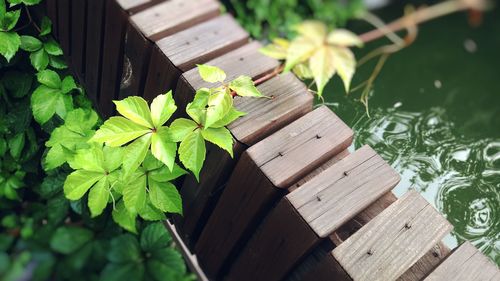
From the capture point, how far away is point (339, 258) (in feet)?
4.21

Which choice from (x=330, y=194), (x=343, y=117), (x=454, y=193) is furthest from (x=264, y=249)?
(x=454, y=193)

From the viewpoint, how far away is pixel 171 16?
1.77 m

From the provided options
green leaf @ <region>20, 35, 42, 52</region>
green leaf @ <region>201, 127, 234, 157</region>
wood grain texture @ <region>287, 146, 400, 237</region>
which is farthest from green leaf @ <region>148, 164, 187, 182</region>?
green leaf @ <region>20, 35, 42, 52</region>

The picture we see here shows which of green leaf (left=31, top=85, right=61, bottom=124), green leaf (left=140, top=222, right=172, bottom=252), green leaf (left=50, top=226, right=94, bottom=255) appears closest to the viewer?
green leaf (left=31, top=85, right=61, bottom=124)

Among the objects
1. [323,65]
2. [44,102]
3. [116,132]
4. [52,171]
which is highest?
[323,65]

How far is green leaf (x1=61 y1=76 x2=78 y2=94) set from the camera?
2.03 m

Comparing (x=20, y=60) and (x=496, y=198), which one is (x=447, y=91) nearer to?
(x=496, y=198)

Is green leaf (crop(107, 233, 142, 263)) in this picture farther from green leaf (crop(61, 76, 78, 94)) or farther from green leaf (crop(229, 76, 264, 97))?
green leaf (crop(229, 76, 264, 97))

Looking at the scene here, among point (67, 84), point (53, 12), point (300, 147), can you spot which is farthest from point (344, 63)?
point (53, 12)

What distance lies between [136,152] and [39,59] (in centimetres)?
93

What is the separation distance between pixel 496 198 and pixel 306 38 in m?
1.07

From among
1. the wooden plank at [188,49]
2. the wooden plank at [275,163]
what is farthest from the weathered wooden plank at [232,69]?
the wooden plank at [275,163]

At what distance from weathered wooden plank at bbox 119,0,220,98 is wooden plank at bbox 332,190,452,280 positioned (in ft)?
3.37

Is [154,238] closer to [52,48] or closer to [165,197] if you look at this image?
[165,197]
